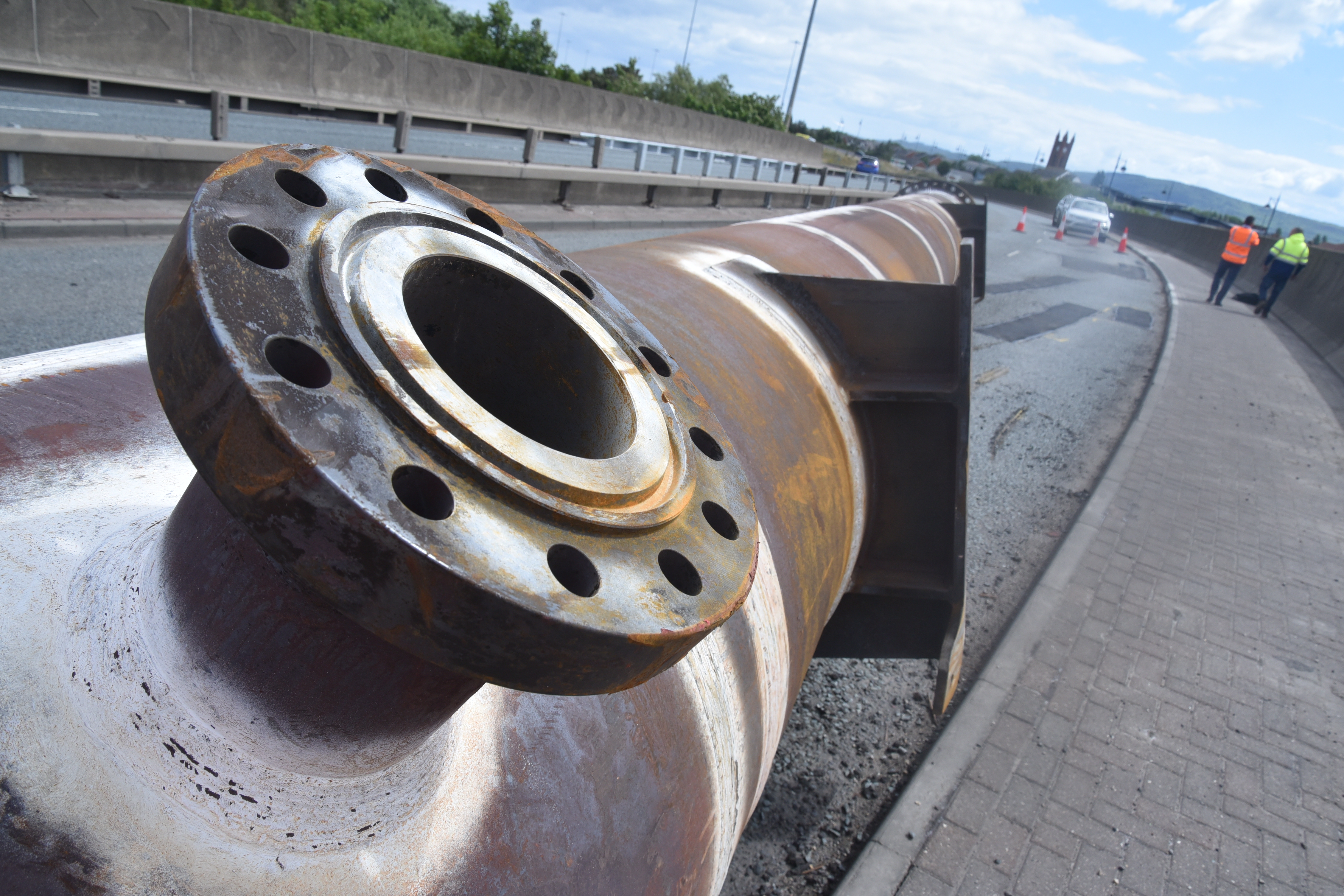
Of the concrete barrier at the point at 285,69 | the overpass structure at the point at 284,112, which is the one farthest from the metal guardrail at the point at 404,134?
the concrete barrier at the point at 285,69

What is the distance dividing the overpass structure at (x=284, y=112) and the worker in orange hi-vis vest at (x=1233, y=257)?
960cm

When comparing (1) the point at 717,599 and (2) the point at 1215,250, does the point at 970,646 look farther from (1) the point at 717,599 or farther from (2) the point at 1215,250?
(2) the point at 1215,250

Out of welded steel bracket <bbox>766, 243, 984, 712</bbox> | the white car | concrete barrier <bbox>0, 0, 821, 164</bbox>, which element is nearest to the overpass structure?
concrete barrier <bbox>0, 0, 821, 164</bbox>

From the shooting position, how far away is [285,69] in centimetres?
1334

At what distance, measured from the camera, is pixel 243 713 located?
96 cm

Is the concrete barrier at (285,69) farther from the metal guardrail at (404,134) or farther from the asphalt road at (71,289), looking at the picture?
the asphalt road at (71,289)

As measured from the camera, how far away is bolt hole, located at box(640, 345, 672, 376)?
1355mm

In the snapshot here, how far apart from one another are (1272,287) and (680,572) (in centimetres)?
2020

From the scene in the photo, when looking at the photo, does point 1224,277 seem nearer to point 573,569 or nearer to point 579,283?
point 579,283

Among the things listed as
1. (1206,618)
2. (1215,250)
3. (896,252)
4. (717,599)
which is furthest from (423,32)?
(717,599)

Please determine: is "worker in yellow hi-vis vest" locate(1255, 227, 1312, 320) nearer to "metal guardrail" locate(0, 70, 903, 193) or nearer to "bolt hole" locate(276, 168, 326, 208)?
"metal guardrail" locate(0, 70, 903, 193)

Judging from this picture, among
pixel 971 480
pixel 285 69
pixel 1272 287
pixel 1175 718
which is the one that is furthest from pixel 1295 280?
pixel 285 69

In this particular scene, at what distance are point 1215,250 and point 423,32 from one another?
27606 millimetres

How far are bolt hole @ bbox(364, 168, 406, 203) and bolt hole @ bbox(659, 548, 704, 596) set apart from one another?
599 millimetres
